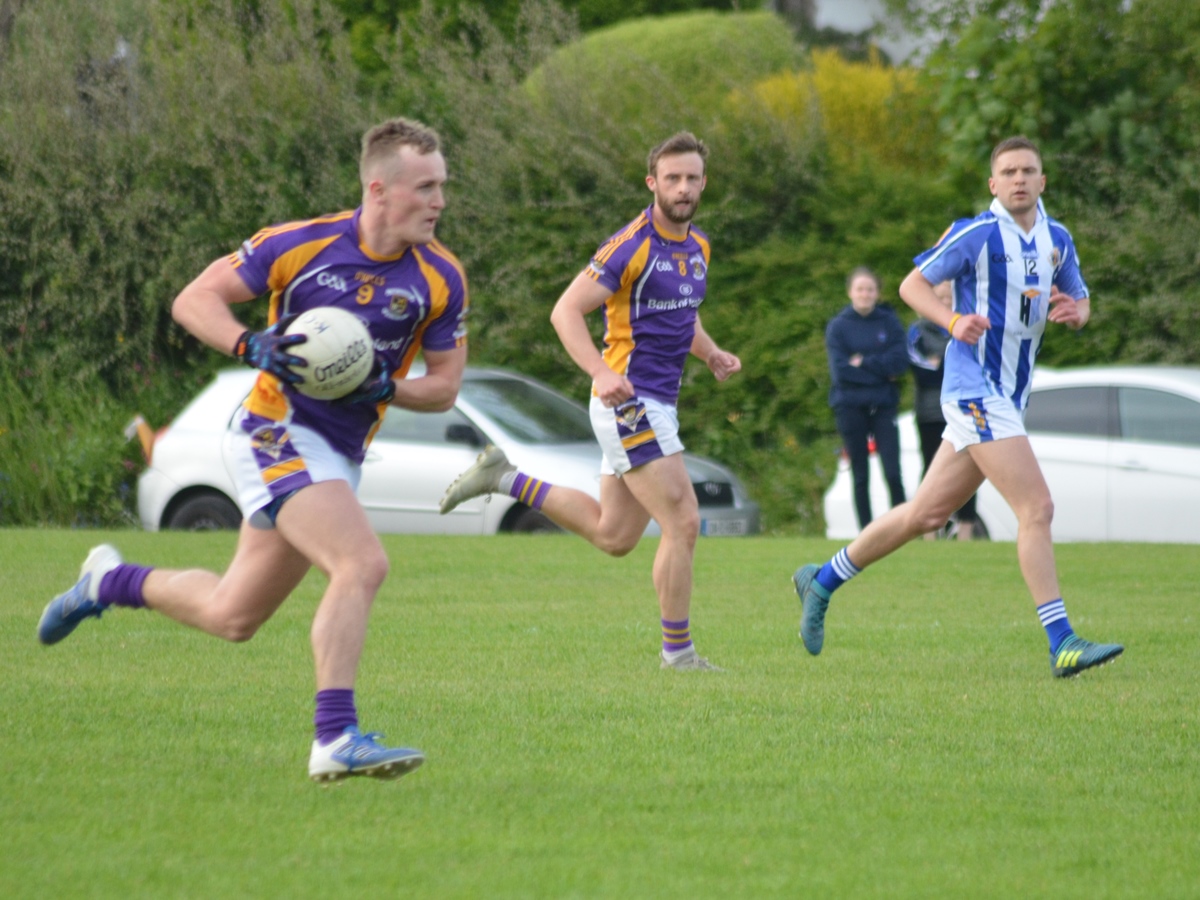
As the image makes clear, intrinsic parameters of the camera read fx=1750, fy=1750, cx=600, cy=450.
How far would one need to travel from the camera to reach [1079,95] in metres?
17.7

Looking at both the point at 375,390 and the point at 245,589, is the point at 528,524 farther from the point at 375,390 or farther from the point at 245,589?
the point at 375,390

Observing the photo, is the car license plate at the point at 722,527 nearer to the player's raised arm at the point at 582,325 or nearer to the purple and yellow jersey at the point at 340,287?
the player's raised arm at the point at 582,325

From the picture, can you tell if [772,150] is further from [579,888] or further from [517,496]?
[579,888]

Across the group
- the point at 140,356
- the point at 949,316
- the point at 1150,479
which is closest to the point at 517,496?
the point at 949,316

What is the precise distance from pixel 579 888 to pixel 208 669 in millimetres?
3913

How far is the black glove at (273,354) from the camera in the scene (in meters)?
5.12

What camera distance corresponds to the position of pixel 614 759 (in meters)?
5.69

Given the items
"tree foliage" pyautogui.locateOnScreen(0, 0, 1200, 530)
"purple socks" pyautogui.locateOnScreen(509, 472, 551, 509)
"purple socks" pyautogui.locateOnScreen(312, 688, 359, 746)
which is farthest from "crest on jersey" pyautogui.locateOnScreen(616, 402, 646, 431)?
"tree foliage" pyautogui.locateOnScreen(0, 0, 1200, 530)

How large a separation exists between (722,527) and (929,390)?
217cm

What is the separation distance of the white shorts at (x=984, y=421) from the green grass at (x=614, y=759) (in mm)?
1038

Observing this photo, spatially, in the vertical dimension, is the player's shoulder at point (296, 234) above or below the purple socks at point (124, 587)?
above

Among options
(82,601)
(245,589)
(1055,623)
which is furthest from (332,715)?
(1055,623)

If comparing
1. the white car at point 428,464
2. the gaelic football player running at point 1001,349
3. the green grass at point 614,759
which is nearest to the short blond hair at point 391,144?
the green grass at point 614,759

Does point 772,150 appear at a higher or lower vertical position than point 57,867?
lower
